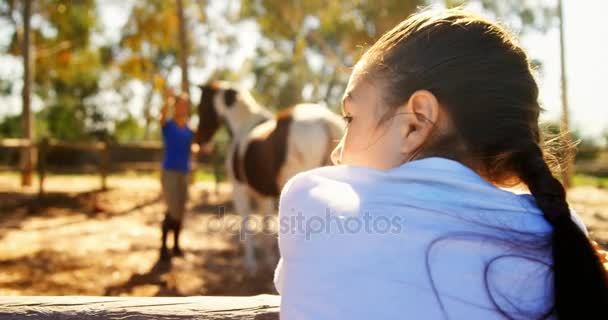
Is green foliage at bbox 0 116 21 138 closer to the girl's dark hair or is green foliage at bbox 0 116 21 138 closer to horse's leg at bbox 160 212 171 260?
horse's leg at bbox 160 212 171 260

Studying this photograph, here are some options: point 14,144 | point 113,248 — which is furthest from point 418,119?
→ point 14,144

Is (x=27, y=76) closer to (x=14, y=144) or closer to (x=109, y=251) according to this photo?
(x=14, y=144)

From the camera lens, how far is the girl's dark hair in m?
0.63

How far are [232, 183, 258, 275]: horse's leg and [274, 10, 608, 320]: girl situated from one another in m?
4.19

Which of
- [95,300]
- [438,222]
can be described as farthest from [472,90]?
[95,300]

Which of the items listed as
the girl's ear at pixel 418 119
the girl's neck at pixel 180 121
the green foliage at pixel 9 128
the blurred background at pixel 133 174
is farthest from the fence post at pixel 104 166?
the green foliage at pixel 9 128

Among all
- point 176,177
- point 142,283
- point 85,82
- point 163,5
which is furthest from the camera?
point 85,82

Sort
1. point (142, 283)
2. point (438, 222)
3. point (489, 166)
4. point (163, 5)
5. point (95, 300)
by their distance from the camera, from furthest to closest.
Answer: point (163, 5) → point (142, 283) → point (95, 300) → point (489, 166) → point (438, 222)

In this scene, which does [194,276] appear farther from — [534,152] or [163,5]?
[163,5]

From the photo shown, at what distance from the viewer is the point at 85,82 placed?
29.5 metres

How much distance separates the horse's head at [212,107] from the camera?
5.29 m

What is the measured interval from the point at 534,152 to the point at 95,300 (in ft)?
3.23

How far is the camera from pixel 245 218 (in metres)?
4.90

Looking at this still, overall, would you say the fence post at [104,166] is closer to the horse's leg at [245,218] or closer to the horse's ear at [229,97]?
the horse's ear at [229,97]
